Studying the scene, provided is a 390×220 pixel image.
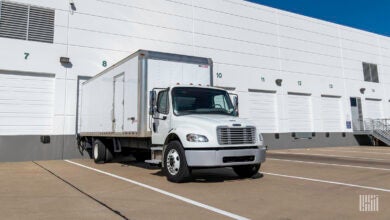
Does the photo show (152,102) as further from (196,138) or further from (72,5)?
(72,5)

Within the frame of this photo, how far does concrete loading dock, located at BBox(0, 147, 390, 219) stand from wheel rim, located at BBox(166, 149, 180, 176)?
1.12 ft

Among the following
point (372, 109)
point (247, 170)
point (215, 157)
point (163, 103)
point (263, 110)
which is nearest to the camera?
point (215, 157)

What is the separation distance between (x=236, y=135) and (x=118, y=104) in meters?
4.70

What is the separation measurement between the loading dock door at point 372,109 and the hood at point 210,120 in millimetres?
25631

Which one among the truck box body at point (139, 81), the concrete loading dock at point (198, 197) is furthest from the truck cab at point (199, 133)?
the concrete loading dock at point (198, 197)

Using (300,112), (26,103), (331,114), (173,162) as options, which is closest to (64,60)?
(26,103)

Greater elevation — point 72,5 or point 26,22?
point 72,5

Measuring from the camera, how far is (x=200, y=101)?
8758 millimetres

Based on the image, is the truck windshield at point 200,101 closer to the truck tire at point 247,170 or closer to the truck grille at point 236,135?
the truck grille at point 236,135

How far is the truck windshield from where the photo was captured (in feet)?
27.6

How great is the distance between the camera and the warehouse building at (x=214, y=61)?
51.7 ft

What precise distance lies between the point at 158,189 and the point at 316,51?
24.0m

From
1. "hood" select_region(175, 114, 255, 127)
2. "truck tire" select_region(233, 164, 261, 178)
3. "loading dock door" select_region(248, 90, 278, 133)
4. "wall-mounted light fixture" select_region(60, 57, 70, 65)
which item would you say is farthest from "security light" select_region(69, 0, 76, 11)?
"truck tire" select_region(233, 164, 261, 178)

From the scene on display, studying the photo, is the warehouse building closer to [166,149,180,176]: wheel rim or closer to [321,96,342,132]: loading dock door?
[321,96,342,132]: loading dock door
